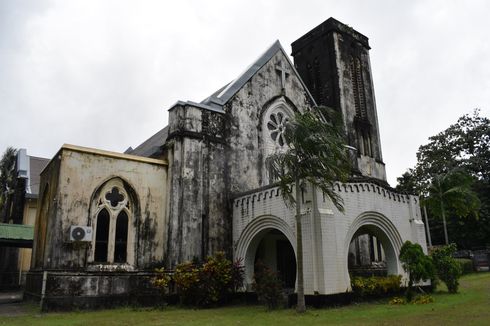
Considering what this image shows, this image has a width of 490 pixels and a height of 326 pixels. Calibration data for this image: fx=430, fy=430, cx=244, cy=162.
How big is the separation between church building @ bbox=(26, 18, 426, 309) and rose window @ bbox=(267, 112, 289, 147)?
61 millimetres

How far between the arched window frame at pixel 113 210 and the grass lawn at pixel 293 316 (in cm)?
228

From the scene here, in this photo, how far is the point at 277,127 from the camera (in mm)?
21672

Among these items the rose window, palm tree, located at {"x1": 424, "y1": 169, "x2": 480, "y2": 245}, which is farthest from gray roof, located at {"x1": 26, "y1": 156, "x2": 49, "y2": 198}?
palm tree, located at {"x1": 424, "y1": 169, "x2": 480, "y2": 245}

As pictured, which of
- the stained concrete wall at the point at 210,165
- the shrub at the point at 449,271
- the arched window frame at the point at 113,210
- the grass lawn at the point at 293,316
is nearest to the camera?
the grass lawn at the point at 293,316

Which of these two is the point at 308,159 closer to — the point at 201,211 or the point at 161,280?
the point at 201,211

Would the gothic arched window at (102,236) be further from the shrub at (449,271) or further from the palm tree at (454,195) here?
the palm tree at (454,195)

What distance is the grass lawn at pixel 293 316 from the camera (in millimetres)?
10891

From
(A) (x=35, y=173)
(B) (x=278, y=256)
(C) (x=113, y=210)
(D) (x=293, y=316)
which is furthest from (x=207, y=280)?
(A) (x=35, y=173)

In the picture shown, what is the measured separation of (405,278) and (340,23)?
1700 cm

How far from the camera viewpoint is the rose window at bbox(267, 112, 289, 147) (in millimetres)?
21359

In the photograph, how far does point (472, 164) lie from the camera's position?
44.4 m

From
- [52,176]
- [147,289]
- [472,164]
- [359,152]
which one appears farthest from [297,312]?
[472,164]

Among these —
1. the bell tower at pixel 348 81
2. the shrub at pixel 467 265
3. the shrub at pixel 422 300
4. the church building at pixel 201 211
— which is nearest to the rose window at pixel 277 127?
the church building at pixel 201 211

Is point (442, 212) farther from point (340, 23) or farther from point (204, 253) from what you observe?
point (204, 253)
